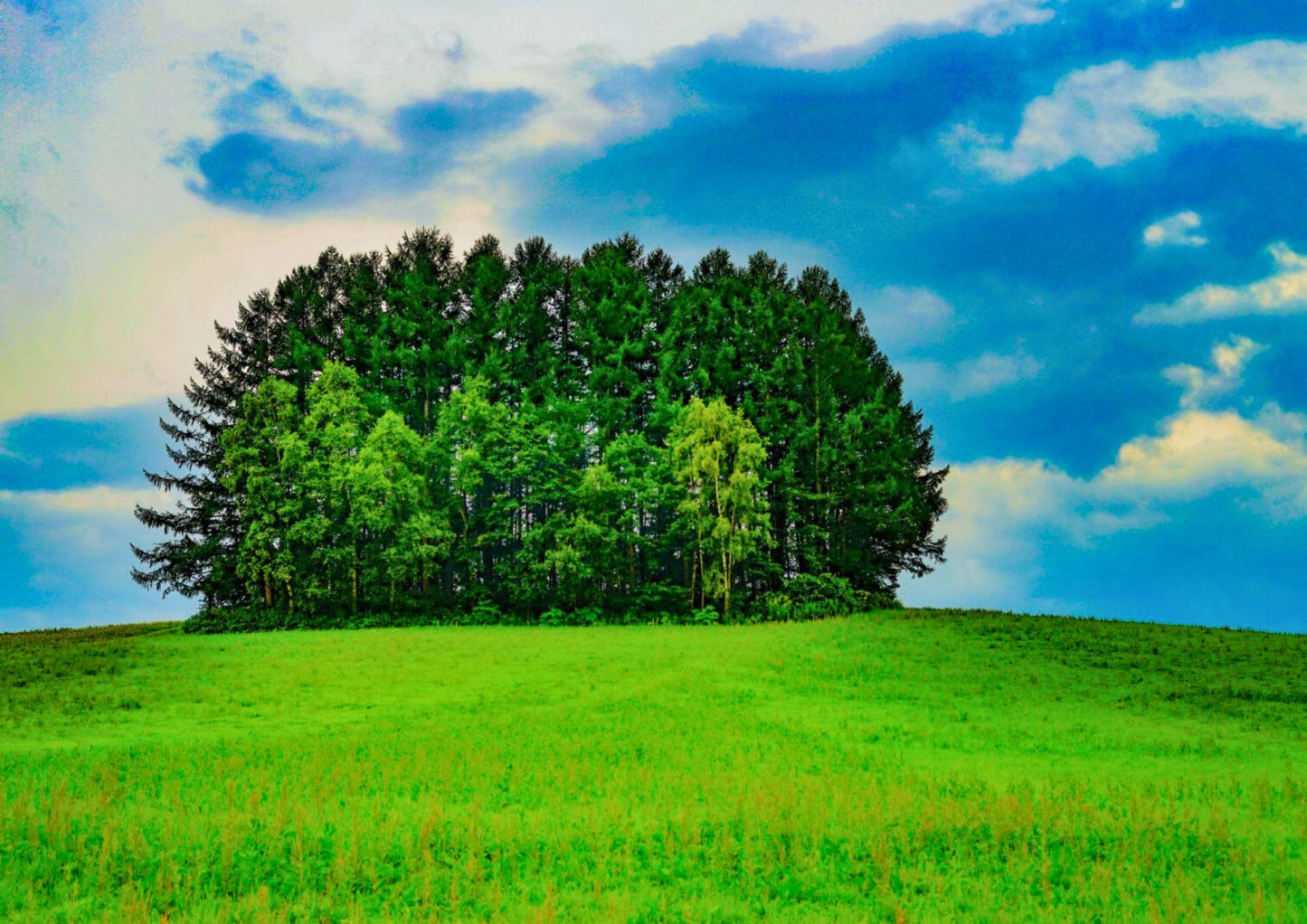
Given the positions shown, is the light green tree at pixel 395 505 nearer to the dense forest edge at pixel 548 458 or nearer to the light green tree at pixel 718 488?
the dense forest edge at pixel 548 458

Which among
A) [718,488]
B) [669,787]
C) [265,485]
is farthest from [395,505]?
[669,787]

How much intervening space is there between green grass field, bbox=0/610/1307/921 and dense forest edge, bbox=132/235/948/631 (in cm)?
1550

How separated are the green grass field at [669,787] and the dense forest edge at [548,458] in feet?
50.8

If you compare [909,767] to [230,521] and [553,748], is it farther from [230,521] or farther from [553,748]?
[230,521]

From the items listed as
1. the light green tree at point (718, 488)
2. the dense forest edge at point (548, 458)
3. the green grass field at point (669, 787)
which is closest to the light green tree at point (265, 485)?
the dense forest edge at point (548, 458)

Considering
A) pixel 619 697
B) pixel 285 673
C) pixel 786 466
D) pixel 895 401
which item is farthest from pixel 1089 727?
pixel 895 401

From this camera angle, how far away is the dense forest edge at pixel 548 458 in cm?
4834

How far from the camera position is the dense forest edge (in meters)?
48.3

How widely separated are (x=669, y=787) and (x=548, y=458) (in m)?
36.8

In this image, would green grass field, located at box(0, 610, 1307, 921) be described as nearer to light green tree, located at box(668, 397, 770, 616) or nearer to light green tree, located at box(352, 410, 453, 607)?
light green tree, located at box(668, 397, 770, 616)

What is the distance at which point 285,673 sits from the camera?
104ft

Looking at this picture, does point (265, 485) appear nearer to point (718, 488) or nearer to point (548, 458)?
point (548, 458)

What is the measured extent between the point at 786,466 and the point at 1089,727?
1167 inches

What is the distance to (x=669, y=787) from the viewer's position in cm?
1523
